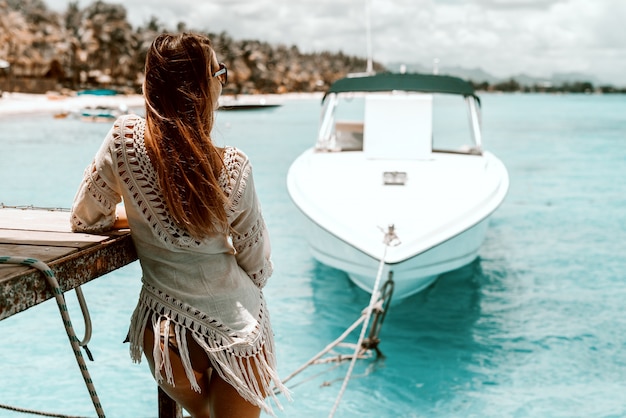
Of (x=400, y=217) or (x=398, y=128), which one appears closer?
(x=400, y=217)

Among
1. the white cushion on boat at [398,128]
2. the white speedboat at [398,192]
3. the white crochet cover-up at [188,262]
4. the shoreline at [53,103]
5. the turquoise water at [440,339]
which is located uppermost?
the white crochet cover-up at [188,262]

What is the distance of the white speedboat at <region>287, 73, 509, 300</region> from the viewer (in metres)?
6.08

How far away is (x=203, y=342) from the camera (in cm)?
180

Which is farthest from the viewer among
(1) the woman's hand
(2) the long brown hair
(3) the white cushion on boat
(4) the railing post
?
(3) the white cushion on boat

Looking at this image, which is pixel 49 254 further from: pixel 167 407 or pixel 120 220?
pixel 167 407

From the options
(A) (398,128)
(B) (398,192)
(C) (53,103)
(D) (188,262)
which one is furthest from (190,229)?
(C) (53,103)

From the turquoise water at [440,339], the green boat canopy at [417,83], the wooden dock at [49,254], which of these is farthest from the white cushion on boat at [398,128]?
the wooden dock at [49,254]

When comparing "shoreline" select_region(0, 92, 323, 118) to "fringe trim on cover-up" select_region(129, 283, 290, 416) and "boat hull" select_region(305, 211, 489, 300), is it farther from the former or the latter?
"fringe trim on cover-up" select_region(129, 283, 290, 416)

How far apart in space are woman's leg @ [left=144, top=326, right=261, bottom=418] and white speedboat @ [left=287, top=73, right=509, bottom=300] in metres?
3.86

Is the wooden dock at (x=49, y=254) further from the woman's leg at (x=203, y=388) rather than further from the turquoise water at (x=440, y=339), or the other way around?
the turquoise water at (x=440, y=339)

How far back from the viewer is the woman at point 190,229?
1710 mm

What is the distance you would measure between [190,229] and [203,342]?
30 cm

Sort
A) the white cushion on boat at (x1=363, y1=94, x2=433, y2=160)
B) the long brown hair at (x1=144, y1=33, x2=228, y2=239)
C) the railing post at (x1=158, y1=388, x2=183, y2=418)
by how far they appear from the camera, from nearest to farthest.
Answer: the long brown hair at (x1=144, y1=33, x2=228, y2=239) → the railing post at (x1=158, y1=388, x2=183, y2=418) → the white cushion on boat at (x1=363, y1=94, x2=433, y2=160)

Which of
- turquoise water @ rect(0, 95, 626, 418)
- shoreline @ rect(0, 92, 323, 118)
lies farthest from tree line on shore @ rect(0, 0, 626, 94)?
turquoise water @ rect(0, 95, 626, 418)
